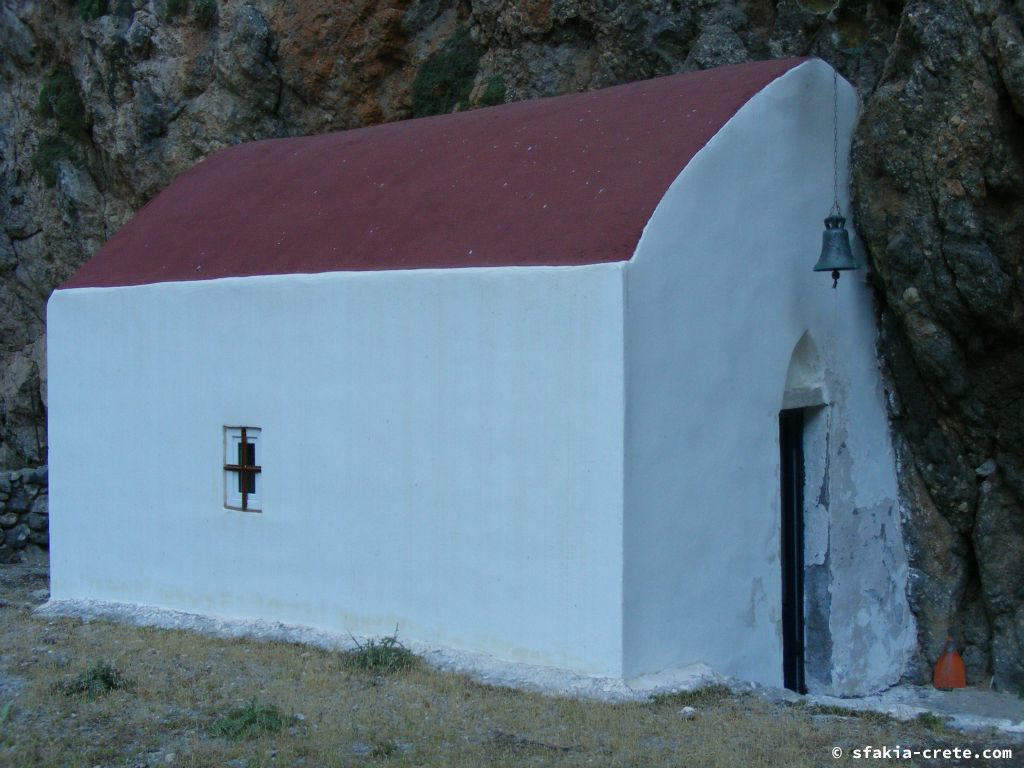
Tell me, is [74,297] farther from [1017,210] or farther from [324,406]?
[1017,210]

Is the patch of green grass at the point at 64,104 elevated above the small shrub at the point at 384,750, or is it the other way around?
the patch of green grass at the point at 64,104

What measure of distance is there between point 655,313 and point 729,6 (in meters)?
5.51

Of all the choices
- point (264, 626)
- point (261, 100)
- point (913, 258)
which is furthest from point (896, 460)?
point (261, 100)

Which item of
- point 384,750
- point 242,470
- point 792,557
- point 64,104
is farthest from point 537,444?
point 64,104

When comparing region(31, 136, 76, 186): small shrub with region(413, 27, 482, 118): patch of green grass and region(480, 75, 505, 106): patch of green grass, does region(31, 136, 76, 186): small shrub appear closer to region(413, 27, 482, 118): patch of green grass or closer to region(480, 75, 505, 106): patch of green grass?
region(413, 27, 482, 118): patch of green grass

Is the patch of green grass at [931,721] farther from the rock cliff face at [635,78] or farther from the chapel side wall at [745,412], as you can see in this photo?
the rock cliff face at [635,78]

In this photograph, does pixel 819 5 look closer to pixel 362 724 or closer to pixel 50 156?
pixel 362 724

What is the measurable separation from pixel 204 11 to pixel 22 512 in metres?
6.48

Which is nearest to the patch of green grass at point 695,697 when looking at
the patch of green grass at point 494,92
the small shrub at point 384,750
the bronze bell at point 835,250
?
the small shrub at point 384,750

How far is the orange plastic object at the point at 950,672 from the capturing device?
965 cm

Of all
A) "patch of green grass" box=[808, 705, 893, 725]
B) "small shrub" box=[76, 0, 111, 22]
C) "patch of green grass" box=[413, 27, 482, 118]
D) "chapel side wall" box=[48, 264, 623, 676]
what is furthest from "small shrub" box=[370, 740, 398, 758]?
"small shrub" box=[76, 0, 111, 22]

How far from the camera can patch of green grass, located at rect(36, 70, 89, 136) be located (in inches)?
656

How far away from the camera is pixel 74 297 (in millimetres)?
10594

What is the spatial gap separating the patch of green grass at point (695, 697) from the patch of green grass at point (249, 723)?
7.01 ft
